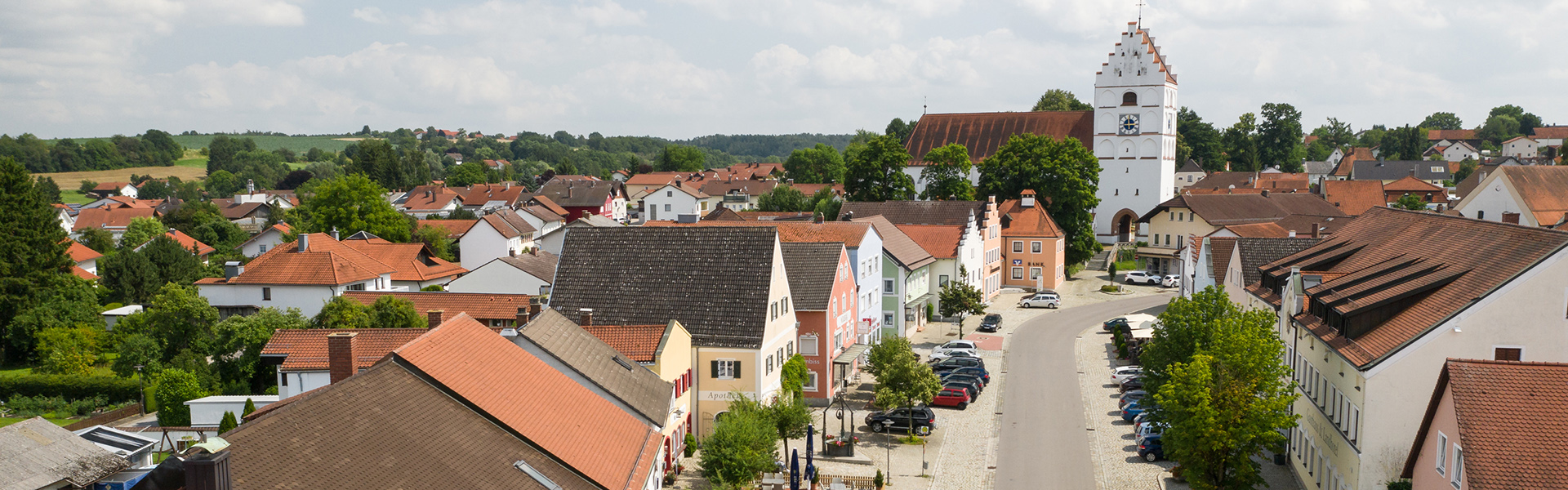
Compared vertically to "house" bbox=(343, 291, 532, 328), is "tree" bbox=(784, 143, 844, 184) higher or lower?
higher

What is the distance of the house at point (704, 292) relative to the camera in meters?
32.7

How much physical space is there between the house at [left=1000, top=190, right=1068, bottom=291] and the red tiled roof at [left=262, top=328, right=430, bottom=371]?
47426 mm

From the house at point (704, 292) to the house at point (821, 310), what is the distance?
1.31 meters

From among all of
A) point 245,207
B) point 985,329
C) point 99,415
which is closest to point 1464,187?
point 985,329

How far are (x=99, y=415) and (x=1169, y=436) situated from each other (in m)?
39.7

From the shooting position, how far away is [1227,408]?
78.1 feet

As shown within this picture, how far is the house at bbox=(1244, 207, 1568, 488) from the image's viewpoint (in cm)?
2234

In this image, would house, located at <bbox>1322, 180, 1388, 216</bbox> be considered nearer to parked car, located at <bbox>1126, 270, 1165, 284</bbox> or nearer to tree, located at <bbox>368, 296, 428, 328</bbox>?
parked car, located at <bbox>1126, 270, 1165, 284</bbox>

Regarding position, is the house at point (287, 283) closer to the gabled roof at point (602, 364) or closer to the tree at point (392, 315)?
the tree at point (392, 315)

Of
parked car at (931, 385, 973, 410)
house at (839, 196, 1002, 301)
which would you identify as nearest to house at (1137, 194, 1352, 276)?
house at (839, 196, 1002, 301)

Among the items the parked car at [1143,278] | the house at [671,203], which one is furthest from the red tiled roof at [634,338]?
the house at [671,203]

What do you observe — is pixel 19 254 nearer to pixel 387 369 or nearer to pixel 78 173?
pixel 387 369

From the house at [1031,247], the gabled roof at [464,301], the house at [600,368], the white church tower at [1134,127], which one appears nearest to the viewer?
the house at [600,368]

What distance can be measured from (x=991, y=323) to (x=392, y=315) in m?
30.1
